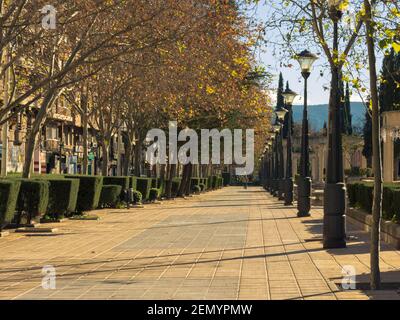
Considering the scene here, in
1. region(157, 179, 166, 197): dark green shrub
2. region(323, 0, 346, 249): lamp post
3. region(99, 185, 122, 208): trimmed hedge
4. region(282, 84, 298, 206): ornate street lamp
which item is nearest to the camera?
region(323, 0, 346, 249): lamp post

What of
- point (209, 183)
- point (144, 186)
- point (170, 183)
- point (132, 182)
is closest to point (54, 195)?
point (132, 182)

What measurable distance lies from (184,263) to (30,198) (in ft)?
31.4

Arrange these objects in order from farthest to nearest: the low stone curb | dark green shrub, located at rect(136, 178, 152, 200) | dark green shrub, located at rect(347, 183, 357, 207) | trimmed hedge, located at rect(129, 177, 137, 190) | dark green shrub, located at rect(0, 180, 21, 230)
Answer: dark green shrub, located at rect(136, 178, 152, 200), trimmed hedge, located at rect(129, 177, 137, 190), dark green shrub, located at rect(347, 183, 357, 207), dark green shrub, located at rect(0, 180, 21, 230), the low stone curb

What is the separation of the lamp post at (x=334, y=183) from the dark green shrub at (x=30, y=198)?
887cm

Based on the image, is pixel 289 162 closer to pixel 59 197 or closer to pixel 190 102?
pixel 190 102

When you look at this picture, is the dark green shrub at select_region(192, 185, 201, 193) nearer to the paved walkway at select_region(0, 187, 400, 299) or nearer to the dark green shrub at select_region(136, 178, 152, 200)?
the dark green shrub at select_region(136, 178, 152, 200)

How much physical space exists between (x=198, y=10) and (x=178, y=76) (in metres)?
7.84

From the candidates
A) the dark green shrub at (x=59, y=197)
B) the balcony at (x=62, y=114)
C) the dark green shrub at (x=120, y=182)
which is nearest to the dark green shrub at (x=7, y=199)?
the dark green shrub at (x=59, y=197)

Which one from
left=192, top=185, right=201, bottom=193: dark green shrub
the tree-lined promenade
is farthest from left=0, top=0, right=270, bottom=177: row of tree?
left=192, top=185, right=201, bottom=193: dark green shrub

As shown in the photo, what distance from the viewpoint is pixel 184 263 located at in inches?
551

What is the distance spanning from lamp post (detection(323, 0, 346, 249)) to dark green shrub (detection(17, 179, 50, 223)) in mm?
8865

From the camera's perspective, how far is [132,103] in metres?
42.8

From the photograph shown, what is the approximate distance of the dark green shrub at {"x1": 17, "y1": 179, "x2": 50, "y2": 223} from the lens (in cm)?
2228

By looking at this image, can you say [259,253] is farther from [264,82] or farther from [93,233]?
[264,82]
